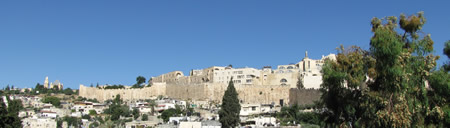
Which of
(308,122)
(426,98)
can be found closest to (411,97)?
(426,98)

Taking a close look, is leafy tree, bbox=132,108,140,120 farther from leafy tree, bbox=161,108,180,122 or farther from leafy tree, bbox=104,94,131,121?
leafy tree, bbox=161,108,180,122

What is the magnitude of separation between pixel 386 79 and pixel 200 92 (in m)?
56.7

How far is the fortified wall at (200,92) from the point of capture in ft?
229

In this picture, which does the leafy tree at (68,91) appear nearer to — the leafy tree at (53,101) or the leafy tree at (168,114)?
the leafy tree at (53,101)

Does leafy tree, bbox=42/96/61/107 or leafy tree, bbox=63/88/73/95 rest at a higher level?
leafy tree, bbox=63/88/73/95

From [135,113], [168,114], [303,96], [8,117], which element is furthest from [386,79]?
[303,96]

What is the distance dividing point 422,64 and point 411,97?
120 cm

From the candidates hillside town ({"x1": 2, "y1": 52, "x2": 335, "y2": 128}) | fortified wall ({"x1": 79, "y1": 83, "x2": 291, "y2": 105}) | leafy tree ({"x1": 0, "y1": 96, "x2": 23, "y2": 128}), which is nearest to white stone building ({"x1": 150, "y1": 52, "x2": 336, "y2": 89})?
hillside town ({"x1": 2, "y1": 52, "x2": 335, "y2": 128})

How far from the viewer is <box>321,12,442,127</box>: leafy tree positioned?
1766 centimetres

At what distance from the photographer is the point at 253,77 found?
77.3 metres

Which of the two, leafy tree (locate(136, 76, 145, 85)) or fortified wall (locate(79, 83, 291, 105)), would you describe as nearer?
fortified wall (locate(79, 83, 291, 105))

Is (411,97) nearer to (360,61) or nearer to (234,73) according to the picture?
(360,61)

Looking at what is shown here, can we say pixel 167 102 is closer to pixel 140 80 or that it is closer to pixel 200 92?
pixel 200 92

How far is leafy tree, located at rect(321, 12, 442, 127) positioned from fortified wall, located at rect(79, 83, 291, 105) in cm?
4866
